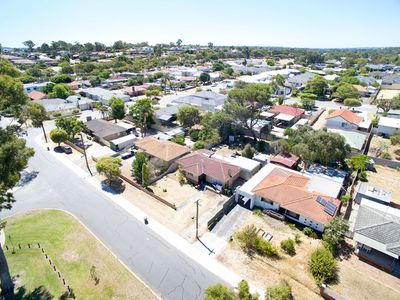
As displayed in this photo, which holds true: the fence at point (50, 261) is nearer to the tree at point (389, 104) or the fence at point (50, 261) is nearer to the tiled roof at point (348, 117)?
the tiled roof at point (348, 117)

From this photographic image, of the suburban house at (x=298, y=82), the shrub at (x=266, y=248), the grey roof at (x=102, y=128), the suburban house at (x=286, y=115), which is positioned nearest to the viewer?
the shrub at (x=266, y=248)

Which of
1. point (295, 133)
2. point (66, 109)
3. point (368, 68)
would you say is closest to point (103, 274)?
point (295, 133)

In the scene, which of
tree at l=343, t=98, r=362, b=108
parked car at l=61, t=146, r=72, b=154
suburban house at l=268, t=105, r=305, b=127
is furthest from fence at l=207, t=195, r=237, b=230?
tree at l=343, t=98, r=362, b=108

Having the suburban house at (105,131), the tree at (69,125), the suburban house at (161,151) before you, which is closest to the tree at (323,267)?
the suburban house at (161,151)

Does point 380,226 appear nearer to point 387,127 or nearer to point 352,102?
point 387,127

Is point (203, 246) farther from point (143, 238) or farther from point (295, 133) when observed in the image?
point (295, 133)

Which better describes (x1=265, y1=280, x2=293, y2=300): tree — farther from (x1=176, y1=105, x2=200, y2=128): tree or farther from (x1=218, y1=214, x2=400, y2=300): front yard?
(x1=176, y1=105, x2=200, y2=128): tree

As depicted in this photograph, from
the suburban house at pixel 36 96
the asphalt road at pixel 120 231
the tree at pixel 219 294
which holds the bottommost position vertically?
the asphalt road at pixel 120 231
